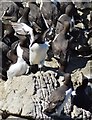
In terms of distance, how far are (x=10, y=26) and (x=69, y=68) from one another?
6.06 feet

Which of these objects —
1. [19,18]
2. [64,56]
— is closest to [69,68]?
[64,56]

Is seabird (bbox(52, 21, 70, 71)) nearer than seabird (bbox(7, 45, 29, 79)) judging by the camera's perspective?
No

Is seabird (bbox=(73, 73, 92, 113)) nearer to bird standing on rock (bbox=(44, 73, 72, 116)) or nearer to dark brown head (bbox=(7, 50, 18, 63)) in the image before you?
bird standing on rock (bbox=(44, 73, 72, 116))

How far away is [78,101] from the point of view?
12.0 meters

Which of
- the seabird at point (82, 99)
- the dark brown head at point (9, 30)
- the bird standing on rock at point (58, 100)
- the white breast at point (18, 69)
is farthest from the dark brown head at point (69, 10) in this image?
the bird standing on rock at point (58, 100)

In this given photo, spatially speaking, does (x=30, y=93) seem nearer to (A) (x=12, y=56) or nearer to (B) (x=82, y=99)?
(B) (x=82, y=99)

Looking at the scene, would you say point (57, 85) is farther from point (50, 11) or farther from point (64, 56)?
point (50, 11)


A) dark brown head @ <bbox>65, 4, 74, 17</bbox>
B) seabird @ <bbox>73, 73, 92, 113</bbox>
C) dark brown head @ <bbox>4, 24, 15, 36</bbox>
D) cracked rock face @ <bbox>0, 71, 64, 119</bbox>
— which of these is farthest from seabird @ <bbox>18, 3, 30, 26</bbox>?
seabird @ <bbox>73, 73, 92, 113</bbox>

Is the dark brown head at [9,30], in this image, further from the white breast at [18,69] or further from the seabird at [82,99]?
the seabird at [82,99]

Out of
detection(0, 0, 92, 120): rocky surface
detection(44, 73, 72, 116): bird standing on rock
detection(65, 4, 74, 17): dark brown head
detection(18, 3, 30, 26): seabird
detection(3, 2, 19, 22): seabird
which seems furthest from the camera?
detection(3, 2, 19, 22): seabird

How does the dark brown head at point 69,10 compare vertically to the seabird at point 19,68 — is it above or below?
above

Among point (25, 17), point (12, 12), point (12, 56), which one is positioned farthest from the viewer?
point (12, 12)

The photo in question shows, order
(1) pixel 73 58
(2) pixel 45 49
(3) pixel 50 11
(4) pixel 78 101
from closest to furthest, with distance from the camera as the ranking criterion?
(4) pixel 78 101 → (2) pixel 45 49 → (1) pixel 73 58 → (3) pixel 50 11

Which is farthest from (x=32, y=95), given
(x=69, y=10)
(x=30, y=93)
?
(x=69, y=10)
